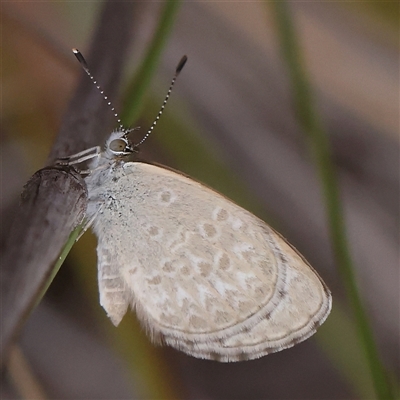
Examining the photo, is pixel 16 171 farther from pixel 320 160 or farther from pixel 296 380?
pixel 296 380

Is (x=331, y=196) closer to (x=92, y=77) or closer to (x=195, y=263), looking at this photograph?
(x=195, y=263)

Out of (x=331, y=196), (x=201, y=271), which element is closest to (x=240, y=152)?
(x=331, y=196)

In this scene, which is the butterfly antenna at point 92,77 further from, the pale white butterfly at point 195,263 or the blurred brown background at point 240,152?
the blurred brown background at point 240,152

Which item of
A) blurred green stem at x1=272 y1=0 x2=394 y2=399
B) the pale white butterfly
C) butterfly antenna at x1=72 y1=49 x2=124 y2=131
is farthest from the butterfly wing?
blurred green stem at x1=272 y1=0 x2=394 y2=399

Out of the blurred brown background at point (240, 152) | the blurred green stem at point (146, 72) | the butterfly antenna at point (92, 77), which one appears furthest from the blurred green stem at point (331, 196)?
the butterfly antenna at point (92, 77)

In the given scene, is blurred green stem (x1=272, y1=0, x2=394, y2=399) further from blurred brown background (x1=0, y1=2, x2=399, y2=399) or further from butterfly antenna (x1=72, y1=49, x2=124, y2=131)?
butterfly antenna (x1=72, y1=49, x2=124, y2=131)

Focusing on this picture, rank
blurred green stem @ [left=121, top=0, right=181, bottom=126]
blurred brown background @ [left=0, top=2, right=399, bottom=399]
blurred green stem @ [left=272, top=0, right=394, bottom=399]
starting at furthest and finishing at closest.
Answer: blurred brown background @ [left=0, top=2, right=399, bottom=399] → blurred green stem @ [left=272, top=0, right=394, bottom=399] → blurred green stem @ [left=121, top=0, right=181, bottom=126]
